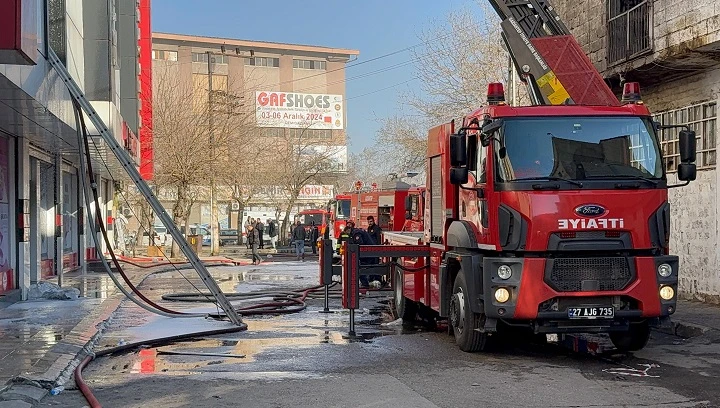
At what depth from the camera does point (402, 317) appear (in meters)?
14.3

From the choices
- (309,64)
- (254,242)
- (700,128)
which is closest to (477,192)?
(700,128)

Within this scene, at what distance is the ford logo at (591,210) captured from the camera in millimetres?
9648

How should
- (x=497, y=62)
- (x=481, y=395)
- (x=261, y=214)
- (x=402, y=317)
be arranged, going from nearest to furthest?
(x=481, y=395) → (x=402, y=317) → (x=497, y=62) → (x=261, y=214)

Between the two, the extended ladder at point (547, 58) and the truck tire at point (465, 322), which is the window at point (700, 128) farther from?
the truck tire at point (465, 322)

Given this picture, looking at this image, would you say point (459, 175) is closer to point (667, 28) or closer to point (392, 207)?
point (667, 28)

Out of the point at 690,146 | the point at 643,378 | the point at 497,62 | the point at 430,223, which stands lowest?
the point at 643,378

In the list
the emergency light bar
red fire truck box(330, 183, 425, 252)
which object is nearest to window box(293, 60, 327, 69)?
red fire truck box(330, 183, 425, 252)

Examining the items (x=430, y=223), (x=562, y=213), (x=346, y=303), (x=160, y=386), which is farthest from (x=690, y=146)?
(x=160, y=386)

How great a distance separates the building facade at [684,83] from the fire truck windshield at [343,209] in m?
20.5

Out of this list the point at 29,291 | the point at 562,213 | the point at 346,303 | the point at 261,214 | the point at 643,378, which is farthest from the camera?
the point at 261,214

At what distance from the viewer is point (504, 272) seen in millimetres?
9688

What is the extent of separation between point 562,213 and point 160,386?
4652 mm

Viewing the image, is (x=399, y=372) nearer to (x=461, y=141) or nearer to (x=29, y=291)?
(x=461, y=141)

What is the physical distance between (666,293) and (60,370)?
6636 millimetres
